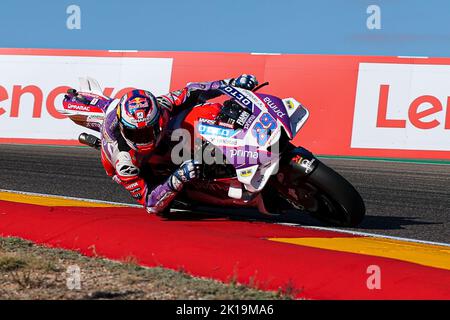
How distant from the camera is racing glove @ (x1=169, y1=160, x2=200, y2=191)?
628 cm

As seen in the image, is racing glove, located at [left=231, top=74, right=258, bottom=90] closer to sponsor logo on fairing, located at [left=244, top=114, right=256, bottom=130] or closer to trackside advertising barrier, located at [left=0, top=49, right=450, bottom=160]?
sponsor logo on fairing, located at [left=244, top=114, right=256, bottom=130]

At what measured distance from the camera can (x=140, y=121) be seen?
619cm

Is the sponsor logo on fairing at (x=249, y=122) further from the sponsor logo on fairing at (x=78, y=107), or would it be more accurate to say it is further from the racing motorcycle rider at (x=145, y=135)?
the sponsor logo on fairing at (x=78, y=107)

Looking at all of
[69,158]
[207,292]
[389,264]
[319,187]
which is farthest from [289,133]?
[69,158]

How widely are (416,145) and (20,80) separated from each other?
860cm

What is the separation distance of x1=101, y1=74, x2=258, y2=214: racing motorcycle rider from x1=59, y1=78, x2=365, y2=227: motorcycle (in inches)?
7.1

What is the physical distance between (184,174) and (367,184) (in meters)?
4.42

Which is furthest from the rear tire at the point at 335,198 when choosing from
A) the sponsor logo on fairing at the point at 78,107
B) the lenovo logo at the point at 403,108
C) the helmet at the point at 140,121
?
the lenovo logo at the point at 403,108

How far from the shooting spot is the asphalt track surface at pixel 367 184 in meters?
7.20

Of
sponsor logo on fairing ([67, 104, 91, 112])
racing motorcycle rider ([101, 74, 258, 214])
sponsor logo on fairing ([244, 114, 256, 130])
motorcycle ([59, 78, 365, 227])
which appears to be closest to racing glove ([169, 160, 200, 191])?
racing motorcycle rider ([101, 74, 258, 214])

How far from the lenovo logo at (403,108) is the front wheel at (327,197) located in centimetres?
765

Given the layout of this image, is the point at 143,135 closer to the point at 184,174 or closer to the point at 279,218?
the point at 184,174
